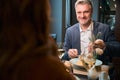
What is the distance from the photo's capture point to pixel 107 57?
2.71m

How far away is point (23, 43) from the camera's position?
0.65 meters

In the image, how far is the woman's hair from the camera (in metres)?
0.63

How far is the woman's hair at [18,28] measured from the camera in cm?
63

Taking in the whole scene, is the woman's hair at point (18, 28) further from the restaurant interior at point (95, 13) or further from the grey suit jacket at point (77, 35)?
the restaurant interior at point (95, 13)

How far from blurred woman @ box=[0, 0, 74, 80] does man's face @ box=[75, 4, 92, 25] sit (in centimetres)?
216

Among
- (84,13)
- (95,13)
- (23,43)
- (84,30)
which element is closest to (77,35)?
(84,30)

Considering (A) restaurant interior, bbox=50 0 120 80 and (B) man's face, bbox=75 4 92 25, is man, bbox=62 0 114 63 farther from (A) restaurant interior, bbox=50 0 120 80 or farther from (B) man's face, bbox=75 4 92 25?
(A) restaurant interior, bbox=50 0 120 80

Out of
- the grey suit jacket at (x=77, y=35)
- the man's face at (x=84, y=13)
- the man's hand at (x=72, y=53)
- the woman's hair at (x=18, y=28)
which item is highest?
the woman's hair at (x=18, y=28)

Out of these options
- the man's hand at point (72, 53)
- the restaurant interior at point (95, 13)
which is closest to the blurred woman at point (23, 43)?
the man's hand at point (72, 53)

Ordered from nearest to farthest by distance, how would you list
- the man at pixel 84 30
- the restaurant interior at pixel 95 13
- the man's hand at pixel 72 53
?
the man's hand at pixel 72 53 < the man at pixel 84 30 < the restaurant interior at pixel 95 13

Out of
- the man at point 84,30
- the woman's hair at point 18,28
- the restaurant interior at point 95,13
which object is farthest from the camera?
the restaurant interior at point 95,13

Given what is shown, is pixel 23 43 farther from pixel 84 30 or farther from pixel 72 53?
pixel 84 30

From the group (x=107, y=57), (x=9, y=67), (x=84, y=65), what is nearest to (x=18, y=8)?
(x=9, y=67)

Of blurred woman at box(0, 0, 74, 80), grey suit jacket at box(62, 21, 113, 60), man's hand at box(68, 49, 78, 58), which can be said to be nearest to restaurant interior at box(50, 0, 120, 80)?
grey suit jacket at box(62, 21, 113, 60)
